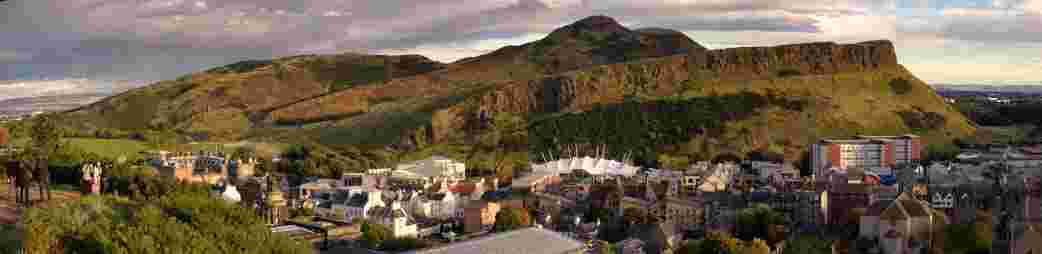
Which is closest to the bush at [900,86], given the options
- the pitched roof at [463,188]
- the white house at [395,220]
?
the pitched roof at [463,188]

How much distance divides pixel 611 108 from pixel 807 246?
3395 centimetres

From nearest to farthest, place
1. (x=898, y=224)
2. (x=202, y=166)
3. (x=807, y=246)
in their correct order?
(x=898, y=224), (x=807, y=246), (x=202, y=166)

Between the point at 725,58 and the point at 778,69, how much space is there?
3.18 m

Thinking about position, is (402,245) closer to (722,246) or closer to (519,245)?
(519,245)

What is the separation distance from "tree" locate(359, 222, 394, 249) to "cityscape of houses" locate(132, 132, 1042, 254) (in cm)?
87

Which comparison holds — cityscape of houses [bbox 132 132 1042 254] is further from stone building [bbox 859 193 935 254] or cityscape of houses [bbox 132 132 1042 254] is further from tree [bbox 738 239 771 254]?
tree [bbox 738 239 771 254]

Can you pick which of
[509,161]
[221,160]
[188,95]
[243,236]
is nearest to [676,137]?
[509,161]

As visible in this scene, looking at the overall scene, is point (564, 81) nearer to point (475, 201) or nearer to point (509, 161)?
point (509, 161)

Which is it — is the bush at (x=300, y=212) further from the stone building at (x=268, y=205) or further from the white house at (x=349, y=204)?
the white house at (x=349, y=204)

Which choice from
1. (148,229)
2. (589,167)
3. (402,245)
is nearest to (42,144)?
(402,245)

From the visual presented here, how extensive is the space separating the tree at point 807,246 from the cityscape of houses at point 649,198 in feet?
3.37

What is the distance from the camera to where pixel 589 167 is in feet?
134

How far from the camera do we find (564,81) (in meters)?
62.3

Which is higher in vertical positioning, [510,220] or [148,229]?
[148,229]
